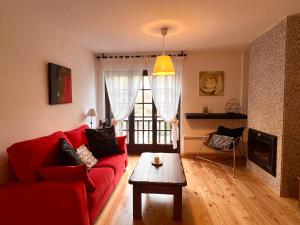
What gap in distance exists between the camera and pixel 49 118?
110 inches

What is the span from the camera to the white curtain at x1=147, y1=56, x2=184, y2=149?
4.43 metres

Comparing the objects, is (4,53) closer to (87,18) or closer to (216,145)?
(87,18)

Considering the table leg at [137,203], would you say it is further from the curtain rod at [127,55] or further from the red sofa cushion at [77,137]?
the curtain rod at [127,55]

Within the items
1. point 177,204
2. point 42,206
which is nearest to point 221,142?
point 177,204

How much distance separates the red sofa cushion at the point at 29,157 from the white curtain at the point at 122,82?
2.37 m

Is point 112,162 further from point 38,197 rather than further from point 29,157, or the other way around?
point 38,197

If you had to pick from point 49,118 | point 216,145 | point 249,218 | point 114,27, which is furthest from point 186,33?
point 249,218

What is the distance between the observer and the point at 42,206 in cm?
170

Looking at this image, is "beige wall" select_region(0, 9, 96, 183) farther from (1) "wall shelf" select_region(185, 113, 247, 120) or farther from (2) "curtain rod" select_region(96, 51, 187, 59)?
(1) "wall shelf" select_region(185, 113, 247, 120)

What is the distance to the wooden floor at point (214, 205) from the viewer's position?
220cm

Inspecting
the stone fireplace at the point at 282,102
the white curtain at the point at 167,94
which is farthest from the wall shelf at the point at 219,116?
the stone fireplace at the point at 282,102

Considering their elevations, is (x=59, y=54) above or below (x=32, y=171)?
above

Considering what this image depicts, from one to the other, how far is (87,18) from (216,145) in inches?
116

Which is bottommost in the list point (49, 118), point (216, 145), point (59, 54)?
point (216, 145)
